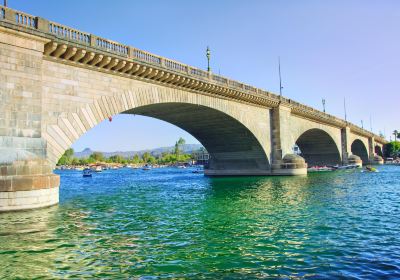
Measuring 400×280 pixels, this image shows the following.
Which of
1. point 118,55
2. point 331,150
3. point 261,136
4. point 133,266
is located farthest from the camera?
point 331,150

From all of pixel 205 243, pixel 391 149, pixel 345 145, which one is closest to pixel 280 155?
pixel 205 243

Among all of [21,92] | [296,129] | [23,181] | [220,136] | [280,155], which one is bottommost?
[23,181]

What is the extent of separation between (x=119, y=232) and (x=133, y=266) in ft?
14.7

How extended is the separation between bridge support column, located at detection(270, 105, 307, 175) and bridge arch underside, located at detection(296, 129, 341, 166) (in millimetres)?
23505

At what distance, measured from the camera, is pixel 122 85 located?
80.6ft

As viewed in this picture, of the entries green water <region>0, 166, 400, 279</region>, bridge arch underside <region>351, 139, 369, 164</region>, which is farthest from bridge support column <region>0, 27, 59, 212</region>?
bridge arch underside <region>351, 139, 369, 164</region>

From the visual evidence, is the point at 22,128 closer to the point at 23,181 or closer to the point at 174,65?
the point at 23,181

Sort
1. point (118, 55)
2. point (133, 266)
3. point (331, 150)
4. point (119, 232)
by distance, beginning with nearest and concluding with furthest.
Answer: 1. point (133, 266)
2. point (119, 232)
3. point (118, 55)
4. point (331, 150)

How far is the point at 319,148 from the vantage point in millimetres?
77438

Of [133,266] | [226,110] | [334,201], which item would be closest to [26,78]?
[133,266]

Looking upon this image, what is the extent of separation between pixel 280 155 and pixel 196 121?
1325 centimetres

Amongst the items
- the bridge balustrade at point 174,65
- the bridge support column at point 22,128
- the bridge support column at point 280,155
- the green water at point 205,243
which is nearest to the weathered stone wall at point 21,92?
the bridge support column at point 22,128

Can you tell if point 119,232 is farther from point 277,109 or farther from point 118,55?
point 277,109

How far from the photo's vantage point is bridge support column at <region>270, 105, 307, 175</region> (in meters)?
45.5
